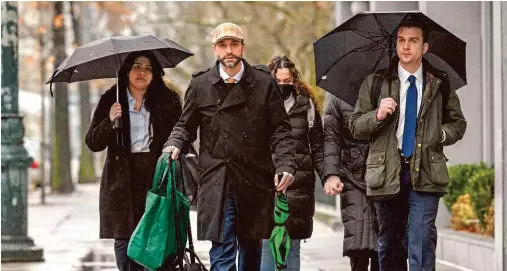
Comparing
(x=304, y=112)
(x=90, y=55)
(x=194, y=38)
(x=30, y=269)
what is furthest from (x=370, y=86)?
(x=194, y=38)

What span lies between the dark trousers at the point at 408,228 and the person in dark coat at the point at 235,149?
66cm

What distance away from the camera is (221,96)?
8445 mm

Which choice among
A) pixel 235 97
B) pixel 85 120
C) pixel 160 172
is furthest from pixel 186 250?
pixel 85 120

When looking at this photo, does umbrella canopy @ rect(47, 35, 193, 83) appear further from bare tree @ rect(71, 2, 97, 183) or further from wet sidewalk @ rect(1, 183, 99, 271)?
bare tree @ rect(71, 2, 97, 183)

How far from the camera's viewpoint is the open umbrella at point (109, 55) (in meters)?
9.46

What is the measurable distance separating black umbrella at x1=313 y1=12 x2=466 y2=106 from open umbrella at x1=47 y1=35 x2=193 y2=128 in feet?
3.65

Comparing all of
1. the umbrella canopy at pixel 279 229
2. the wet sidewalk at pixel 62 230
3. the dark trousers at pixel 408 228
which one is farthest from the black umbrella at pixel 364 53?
the wet sidewalk at pixel 62 230

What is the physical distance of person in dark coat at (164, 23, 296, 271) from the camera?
Answer: 8320mm

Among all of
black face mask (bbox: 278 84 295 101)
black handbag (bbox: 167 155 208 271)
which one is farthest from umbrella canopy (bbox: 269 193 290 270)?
black face mask (bbox: 278 84 295 101)

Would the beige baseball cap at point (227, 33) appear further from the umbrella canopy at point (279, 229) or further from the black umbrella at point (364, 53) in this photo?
the umbrella canopy at point (279, 229)

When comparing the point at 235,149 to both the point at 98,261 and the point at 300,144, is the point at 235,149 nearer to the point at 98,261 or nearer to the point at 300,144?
the point at 300,144

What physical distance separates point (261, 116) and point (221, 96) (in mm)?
277

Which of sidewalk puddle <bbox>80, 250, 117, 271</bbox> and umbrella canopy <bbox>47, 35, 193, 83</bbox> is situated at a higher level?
umbrella canopy <bbox>47, 35, 193, 83</bbox>

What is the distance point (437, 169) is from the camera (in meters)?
8.00
